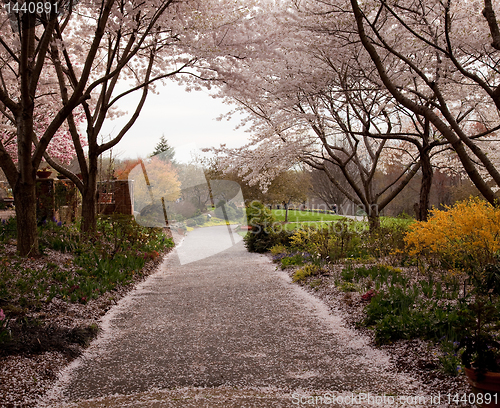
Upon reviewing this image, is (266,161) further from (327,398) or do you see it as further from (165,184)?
(165,184)

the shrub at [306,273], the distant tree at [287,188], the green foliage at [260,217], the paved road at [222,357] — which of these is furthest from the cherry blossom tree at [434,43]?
the distant tree at [287,188]

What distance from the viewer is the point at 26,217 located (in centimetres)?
623

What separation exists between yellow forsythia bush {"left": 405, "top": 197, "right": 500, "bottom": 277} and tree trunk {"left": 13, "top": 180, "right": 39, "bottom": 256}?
5.93 m

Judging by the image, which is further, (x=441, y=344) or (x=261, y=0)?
(x=261, y=0)

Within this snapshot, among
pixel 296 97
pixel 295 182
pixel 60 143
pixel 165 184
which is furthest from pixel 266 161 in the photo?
pixel 165 184

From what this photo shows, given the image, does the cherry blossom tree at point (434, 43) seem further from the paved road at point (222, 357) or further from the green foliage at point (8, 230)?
the green foliage at point (8, 230)

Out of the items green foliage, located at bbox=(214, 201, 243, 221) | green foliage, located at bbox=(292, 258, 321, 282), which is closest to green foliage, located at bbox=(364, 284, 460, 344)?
green foliage, located at bbox=(292, 258, 321, 282)

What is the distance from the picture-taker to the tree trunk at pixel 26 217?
20.2 feet

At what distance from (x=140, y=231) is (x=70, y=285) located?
4.84m

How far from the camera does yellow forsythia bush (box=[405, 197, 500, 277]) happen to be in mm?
4777

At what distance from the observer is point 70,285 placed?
206 inches

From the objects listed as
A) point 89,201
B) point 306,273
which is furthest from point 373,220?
point 89,201

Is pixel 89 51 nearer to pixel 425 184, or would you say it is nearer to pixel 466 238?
pixel 466 238

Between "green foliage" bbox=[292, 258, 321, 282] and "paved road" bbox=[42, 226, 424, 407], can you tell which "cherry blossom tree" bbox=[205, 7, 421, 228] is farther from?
"paved road" bbox=[42, 226, 424, 407]
